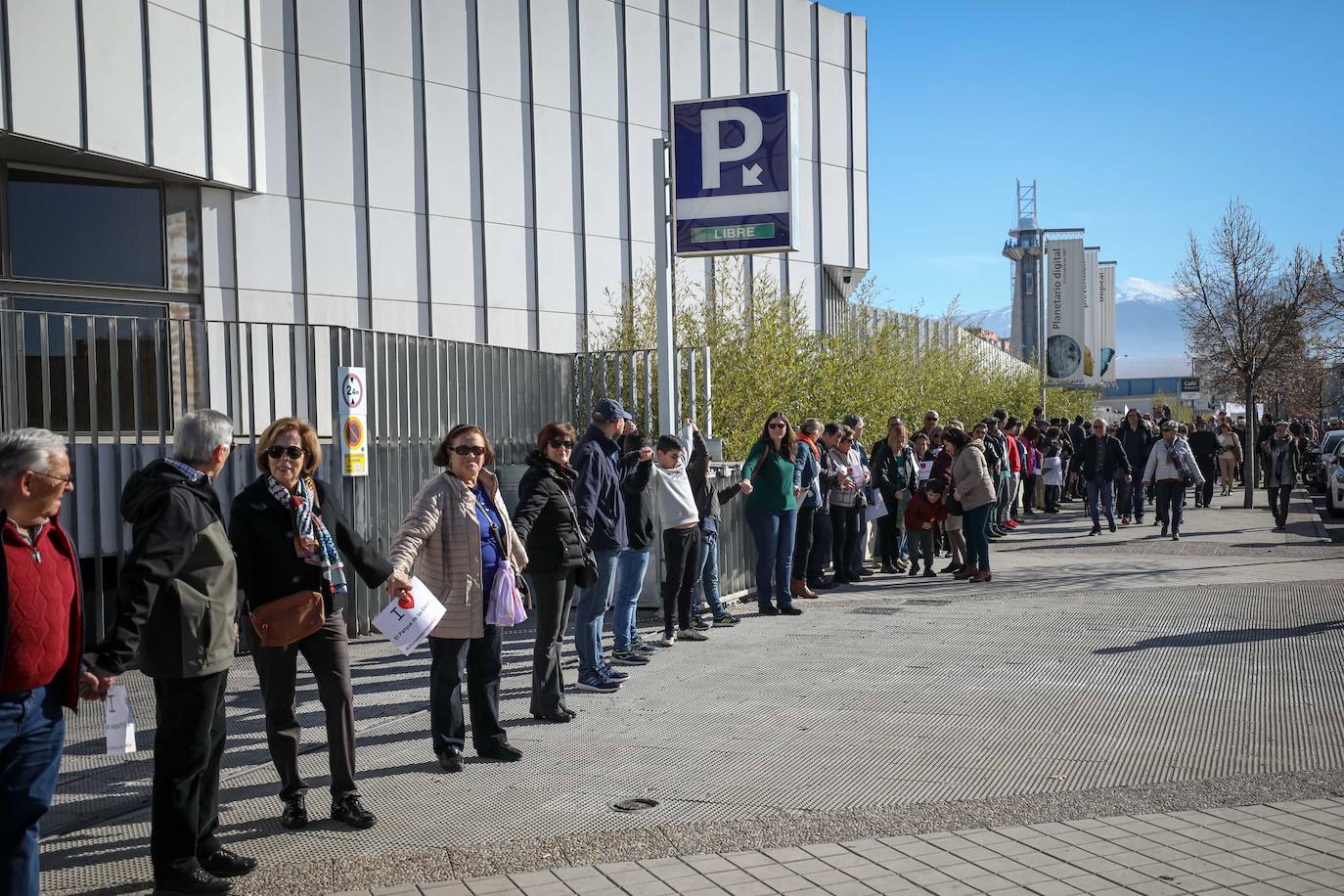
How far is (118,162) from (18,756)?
11.4 metres

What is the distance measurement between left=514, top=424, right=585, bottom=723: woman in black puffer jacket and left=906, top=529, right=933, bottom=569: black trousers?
816 cm

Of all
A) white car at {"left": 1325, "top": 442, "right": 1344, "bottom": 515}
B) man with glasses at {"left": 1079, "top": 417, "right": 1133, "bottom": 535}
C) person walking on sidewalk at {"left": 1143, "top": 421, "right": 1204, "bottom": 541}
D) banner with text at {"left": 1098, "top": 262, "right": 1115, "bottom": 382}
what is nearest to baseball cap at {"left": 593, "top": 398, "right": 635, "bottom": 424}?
person walking on sidewalk at {"left": 1143, "top": 421, "right": 1204, "bottom": 541}

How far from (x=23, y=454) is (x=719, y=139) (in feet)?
31.5

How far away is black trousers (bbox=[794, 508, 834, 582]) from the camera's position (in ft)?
43.4

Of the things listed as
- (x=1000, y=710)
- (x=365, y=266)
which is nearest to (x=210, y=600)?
(x=1000, y=710)

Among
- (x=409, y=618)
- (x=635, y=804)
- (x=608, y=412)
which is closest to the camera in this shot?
(x=635, y=804)

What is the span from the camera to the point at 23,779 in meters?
3.69

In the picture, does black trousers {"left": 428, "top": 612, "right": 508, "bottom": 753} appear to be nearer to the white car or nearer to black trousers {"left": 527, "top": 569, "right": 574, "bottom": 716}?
black trousers {"left": 527, "top": 569, "right": 574, "bottom": 716}

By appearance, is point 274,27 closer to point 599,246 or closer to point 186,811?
point 599,246

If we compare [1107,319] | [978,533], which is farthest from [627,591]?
[1107,319]

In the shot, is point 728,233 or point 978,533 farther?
point 978,533

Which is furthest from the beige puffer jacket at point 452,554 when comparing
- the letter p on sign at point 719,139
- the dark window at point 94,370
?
the letter p on sign at point 719,139

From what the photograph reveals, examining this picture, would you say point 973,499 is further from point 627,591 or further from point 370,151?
point 370,151

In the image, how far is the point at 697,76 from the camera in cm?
2348
